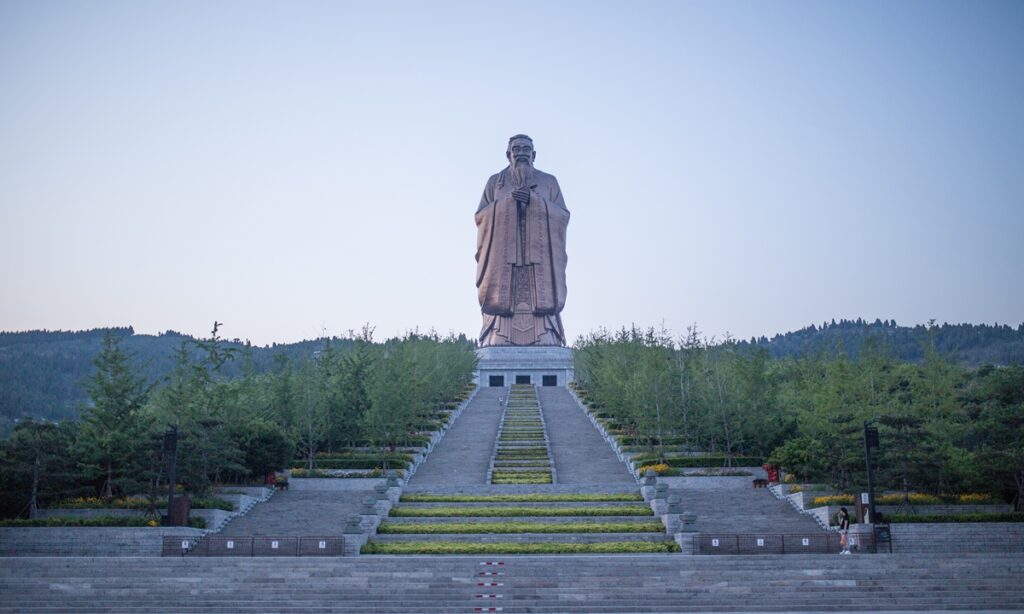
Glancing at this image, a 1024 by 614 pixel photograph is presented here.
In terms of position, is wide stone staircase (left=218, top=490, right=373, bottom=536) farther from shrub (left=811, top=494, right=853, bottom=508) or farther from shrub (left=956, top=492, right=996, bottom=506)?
shrub (left=956, top=492, right=996, bottom=506)

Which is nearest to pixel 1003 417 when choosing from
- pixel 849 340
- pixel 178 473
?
pixel 178 473

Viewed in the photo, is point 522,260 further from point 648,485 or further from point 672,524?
point 672,524

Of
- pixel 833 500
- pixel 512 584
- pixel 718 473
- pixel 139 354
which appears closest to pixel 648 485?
pixel 718 473

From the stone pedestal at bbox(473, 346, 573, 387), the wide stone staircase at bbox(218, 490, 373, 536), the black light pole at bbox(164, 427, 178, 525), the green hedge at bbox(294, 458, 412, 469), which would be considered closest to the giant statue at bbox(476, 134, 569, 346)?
the stone pedestal at bbox(473, 346, 573, 387)

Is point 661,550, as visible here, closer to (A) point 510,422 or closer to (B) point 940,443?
(B) point 940,443

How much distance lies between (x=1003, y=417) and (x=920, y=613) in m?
9.56

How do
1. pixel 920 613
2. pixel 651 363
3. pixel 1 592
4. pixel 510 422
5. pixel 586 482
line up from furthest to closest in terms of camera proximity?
pixel 510 422, pixel 651 363, pixel 586 482, pixel 1 592, pixel 920 613

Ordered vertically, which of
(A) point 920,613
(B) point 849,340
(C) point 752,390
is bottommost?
(A) point 920,613

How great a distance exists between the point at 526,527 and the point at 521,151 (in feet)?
119

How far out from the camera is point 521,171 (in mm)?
55875

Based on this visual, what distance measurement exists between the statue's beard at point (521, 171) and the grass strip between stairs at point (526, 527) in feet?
115

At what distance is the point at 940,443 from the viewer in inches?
993

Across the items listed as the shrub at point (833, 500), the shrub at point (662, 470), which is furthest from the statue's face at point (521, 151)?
the shrub at point (833, 500)

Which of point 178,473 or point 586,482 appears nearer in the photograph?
point 178,473
